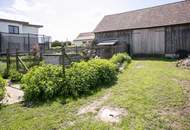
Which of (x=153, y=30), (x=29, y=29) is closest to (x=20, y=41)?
(x=29, y=29)

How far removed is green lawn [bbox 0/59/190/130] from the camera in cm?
516

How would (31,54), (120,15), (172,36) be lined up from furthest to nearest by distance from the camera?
1. (120,15)
2. (172,36)
3. (31,54)

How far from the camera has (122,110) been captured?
6047 millimetres

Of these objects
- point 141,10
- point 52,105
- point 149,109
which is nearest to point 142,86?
point 149,109

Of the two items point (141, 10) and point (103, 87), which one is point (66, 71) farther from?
point (141, 10)

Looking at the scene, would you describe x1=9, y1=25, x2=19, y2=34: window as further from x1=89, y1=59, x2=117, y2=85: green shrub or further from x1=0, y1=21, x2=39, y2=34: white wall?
x1=89, y1=59, x2=117, y2=85: green shrub

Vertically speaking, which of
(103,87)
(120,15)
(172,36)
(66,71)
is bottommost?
(103,87)

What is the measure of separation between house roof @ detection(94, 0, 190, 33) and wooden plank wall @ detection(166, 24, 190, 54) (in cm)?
60

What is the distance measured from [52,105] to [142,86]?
3810 mm

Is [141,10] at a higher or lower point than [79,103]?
higher

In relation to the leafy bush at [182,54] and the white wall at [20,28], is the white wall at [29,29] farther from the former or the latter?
the leafy bush at [182,54]

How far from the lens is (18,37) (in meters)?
24.4

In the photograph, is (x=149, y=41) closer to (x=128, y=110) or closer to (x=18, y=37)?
(x=18, y=37)

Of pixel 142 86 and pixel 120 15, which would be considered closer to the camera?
pixel 142 86
